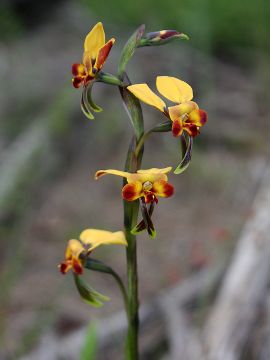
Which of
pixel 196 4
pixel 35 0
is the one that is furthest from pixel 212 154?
pixel 35 0

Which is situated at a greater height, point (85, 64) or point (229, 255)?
point (85, 64)

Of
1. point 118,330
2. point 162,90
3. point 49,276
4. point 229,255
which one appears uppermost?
point 162,90

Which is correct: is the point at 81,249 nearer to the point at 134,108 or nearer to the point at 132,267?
the point at 132,267

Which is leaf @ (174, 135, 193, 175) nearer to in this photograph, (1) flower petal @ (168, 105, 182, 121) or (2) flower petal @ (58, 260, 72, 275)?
(1) flower petal @ (168, 105, 182, 121)

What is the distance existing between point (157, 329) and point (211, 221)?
125 centimetres

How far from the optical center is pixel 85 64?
4.99ft

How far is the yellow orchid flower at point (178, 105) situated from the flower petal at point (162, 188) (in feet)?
0.37

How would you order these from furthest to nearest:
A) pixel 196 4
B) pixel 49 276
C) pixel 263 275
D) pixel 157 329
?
pixel 196 4
pixel 49 276
pixel 157 329
pixel 263 275

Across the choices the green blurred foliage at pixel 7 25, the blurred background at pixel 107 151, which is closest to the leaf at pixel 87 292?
the blurred background at pixel 107 151

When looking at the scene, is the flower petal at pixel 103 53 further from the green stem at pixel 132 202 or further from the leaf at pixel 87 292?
the leaf at pixel 87 292

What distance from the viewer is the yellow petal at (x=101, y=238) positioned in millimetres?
1607

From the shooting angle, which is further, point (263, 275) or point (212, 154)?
point (212, 154)

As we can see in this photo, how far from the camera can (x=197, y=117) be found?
1.45 meters

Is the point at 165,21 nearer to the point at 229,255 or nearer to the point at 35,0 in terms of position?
the point at 35,0
